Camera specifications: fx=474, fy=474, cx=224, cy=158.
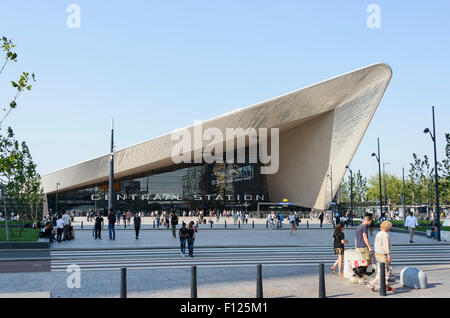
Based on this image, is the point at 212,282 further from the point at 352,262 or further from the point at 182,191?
the point at 182,191

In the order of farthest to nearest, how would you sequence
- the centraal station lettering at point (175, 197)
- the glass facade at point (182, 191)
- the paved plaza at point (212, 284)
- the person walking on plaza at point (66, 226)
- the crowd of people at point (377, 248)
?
the glass facade at point (182, 191) → the centraal station lettering at point (175, 197) → the person walking on plaza at point (66, 226) → the crowd of people at point (377, 248) → the paved plaza at point (212, 284)

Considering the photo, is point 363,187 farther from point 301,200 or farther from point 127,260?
point 127,260

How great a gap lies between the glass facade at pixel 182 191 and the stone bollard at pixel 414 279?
60601 mm

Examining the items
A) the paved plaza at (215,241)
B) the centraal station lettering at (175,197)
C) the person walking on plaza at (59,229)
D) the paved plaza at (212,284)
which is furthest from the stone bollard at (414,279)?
the centraal station lettering at (175,197)

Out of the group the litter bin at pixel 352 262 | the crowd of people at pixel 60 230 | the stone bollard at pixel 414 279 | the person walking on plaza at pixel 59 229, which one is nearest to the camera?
the stone bollard at pixel 414 279

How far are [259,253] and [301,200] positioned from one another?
4999cm

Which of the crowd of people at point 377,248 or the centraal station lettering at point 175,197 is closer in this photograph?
the crowd of people at point 377,248

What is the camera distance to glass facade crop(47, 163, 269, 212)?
68688 mm

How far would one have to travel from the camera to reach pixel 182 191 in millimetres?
70938

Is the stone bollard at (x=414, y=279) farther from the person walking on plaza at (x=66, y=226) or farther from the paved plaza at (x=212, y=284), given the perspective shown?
the person walking on plaza at (x=66, y=226)

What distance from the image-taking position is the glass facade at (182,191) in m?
68.7

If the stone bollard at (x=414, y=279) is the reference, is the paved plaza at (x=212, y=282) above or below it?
below
